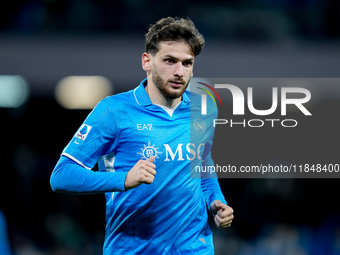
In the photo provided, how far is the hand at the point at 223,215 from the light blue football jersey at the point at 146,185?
0.19 meters

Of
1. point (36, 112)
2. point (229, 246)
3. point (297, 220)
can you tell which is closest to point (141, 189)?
point (229, 246)

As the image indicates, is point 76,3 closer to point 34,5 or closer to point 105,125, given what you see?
point 34,5

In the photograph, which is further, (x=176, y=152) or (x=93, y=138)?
(x=176, y=152)

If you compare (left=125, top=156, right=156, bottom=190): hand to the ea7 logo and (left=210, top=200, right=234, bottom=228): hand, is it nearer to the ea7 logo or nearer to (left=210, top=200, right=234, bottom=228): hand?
(left=210, top=200, right=234, bottom=228): hand

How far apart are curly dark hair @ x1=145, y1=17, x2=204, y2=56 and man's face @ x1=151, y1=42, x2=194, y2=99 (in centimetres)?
3

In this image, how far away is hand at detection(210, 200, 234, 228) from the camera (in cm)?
312

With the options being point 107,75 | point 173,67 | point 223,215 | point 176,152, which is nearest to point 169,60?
point 173,67

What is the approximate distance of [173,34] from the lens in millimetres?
3301

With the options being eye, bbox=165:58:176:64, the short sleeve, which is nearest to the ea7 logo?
eye, bbox=165:58:176:64

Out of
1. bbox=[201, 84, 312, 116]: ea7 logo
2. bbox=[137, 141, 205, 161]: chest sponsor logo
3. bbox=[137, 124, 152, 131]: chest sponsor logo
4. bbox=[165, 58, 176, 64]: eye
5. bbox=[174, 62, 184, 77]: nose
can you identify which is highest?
bbox=[201, 84, 312, 116]: ea7 logo

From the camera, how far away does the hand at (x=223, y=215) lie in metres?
3.12

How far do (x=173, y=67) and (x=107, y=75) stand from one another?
5.38m

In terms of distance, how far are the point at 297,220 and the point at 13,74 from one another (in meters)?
4.84

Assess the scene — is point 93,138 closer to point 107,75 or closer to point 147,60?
point 147,60
